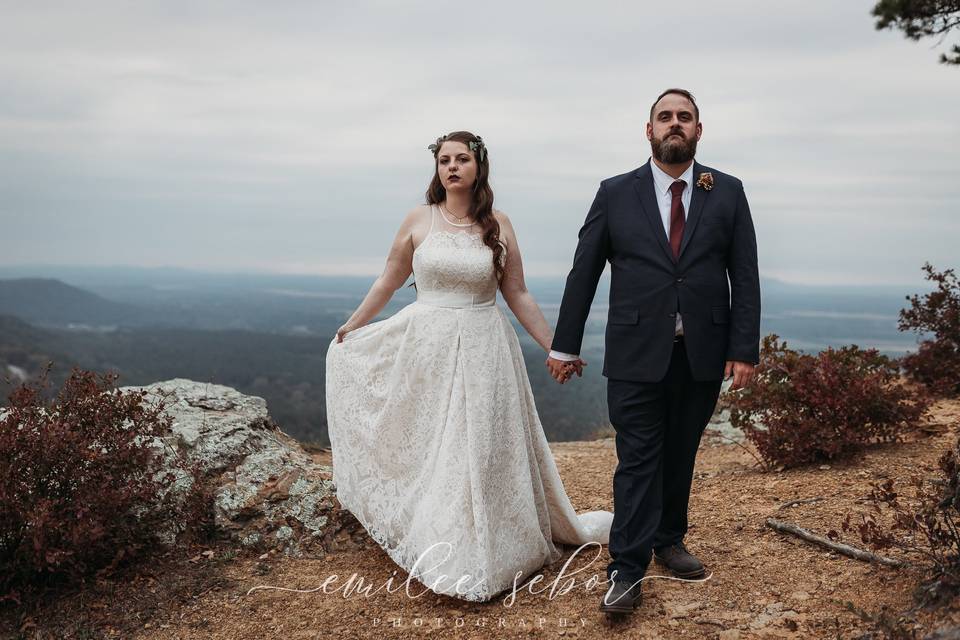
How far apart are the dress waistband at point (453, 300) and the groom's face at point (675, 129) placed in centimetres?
144

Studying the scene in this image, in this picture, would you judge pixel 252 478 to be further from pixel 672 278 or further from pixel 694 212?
pixel 694 212

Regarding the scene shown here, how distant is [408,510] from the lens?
4.64 meters

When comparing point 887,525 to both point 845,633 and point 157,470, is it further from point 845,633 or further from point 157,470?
point 157,470

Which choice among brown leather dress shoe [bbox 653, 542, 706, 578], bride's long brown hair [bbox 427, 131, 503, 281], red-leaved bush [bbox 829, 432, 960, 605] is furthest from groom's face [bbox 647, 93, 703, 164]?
brown leather dress shoe [bbox 653, 542, 706, 578]

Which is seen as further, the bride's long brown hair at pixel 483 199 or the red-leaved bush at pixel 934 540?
the bride's long brown hair at pixel 483 199

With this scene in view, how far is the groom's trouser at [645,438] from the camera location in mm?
3939

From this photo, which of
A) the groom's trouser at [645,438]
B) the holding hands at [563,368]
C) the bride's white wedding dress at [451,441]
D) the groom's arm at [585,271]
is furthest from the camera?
the bride's white wedding dress at [451,441]

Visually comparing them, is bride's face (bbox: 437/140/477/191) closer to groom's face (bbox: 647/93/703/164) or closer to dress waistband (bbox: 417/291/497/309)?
dress waistband (bbox: 417/291/497/309)

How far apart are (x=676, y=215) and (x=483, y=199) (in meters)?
1.35

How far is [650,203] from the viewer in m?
3.96

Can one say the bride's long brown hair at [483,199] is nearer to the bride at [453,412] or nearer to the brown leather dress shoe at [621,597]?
the bride at [453,412]

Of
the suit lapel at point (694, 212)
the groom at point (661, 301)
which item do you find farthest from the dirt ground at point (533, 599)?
the suit lapel at point (694, 212)


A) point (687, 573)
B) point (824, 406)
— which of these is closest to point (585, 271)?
point (687, 573)

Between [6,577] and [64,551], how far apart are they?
39cm
